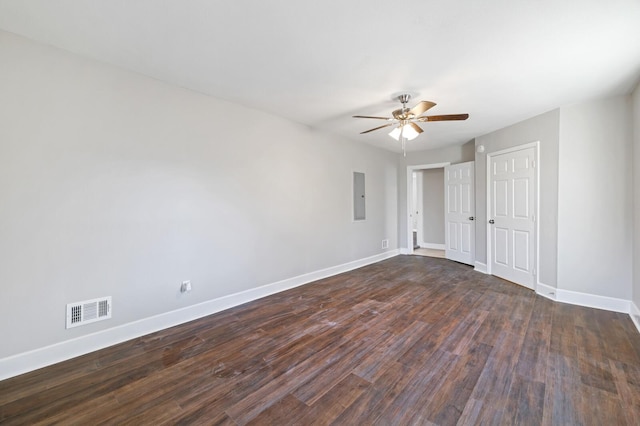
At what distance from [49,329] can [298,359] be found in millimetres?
2001

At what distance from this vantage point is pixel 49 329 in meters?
2.15

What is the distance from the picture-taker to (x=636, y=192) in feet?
9.43

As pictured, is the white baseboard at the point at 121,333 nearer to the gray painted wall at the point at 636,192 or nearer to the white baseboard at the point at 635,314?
the white baseboard at the point at 635,314

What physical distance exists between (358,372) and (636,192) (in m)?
3.50

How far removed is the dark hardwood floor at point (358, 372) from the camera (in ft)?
5.38

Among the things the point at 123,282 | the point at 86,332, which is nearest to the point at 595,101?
the point at 123,282

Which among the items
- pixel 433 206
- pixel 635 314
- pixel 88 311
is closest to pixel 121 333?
pixel 88 311

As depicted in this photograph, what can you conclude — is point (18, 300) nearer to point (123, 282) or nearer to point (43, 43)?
point (123, 282)

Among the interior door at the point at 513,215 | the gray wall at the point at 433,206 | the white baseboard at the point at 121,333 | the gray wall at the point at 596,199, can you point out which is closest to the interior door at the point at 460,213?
the interior door at the point at 513,215

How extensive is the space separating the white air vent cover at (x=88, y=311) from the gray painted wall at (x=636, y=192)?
17.2 ft

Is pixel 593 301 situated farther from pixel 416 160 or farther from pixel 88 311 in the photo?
pixel 88 311

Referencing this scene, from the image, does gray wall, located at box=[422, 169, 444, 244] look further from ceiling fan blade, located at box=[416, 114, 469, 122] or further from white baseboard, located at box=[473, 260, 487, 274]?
ceiling fan blade, located at box=[416, 114, 469, 122]

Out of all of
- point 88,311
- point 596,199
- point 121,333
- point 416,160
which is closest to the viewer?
point 88,311

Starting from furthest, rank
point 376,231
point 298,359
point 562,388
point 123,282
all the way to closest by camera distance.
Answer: point 376,231 < point 123,282 < point 298,359 < point 562,388
